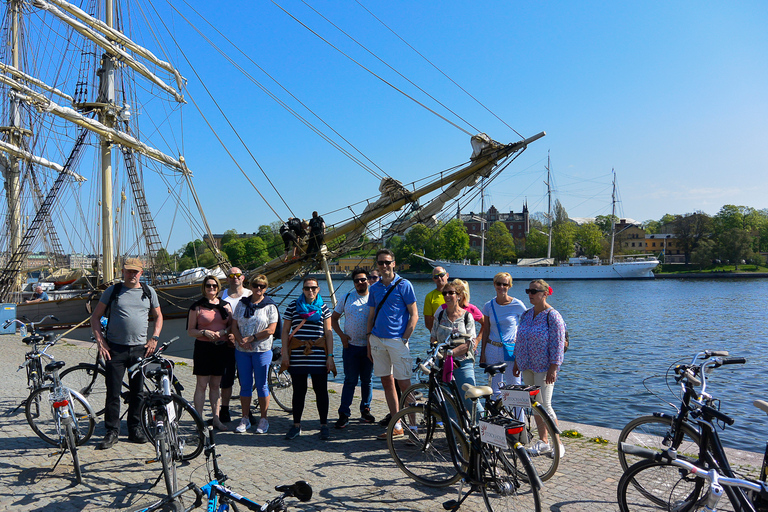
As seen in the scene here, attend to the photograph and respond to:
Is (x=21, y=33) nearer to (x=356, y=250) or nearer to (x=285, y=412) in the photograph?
(x=356, y=250)

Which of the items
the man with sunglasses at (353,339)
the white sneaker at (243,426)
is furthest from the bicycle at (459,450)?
the white sneaker at (243,426)

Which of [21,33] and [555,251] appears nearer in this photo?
[21,33]

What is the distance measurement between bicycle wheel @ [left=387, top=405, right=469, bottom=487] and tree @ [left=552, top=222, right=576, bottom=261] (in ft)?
320

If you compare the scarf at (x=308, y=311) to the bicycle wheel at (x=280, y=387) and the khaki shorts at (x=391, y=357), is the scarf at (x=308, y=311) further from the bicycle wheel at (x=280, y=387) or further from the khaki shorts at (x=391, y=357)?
the bicycle wheel at (x=280, y=387)

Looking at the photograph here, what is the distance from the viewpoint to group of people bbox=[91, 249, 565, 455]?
5124mm

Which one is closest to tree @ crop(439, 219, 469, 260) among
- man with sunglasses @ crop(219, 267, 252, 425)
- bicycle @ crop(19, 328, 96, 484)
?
man with sunglasses @ crop(219, 267, 252, 425)

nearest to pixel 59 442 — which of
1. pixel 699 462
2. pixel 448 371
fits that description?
pixel 448 371

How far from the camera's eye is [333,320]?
20.8 feet

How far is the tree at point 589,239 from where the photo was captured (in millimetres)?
97750

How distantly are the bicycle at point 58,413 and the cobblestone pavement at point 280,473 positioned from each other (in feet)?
0.58

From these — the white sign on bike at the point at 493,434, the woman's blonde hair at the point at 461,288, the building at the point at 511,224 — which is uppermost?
the building at the point at 511,224

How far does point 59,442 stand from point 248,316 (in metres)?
2.05

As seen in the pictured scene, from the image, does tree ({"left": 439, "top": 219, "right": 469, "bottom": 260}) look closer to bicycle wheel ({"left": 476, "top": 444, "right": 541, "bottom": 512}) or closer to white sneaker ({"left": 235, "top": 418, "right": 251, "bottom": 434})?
white sneaker ({"left": 235, "top": 418, "right": 251, "bottom": 434})

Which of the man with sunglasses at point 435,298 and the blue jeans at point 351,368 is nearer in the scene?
the blue jeans at point 351,368
